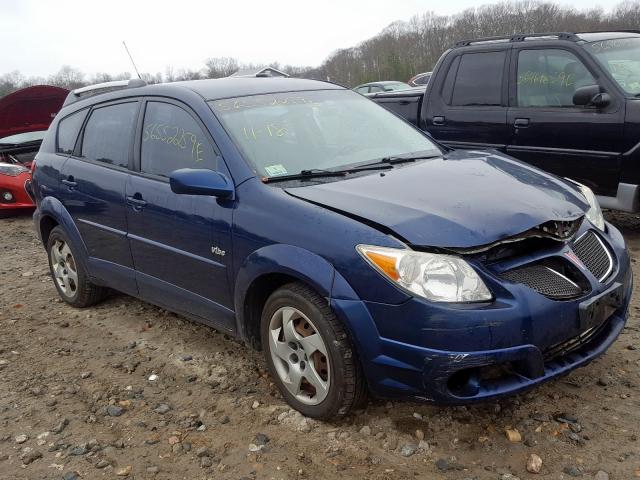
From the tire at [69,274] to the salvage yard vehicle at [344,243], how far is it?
A: 521 millimetres

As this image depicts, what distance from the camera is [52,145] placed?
5.13 metres

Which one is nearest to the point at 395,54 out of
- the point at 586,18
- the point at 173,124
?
the point at 586,18

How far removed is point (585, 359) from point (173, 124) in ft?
8.77

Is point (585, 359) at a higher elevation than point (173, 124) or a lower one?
lower

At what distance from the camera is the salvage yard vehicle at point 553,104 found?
5.46m

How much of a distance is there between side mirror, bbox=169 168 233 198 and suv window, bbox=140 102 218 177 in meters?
0.22

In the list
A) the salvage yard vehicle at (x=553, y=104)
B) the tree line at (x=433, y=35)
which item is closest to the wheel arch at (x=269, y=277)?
the salvage yard vehicle at (x=553, y=104)

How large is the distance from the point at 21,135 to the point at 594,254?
10.6 meters

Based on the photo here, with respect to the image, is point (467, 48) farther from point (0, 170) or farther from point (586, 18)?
point (586, 18)

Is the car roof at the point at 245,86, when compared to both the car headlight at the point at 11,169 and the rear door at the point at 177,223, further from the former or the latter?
the car headlight at the point at 11,169

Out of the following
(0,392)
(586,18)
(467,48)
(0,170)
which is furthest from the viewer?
(586,18)

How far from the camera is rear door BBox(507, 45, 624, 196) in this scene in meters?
5.52

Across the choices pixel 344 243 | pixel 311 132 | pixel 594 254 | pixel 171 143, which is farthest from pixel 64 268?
pixel 594 254

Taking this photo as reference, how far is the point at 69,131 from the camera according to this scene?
497 centimetres
